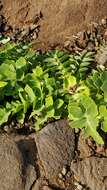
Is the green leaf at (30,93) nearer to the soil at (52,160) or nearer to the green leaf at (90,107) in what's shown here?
the soil at (52,160)

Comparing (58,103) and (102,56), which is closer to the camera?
(58,103)

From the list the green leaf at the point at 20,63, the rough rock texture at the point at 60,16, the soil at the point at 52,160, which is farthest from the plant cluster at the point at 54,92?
the rough rock texture at the point at 60,16

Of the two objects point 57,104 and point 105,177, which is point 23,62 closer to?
point 57,104

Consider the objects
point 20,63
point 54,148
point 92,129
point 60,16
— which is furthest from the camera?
point 60,16

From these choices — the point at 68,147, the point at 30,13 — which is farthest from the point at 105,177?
the point at 30,13

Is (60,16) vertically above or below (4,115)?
above

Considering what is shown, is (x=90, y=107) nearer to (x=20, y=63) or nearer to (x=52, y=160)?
(x=52, y=160)

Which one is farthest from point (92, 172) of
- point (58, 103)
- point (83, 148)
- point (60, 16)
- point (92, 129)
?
point (60, 16)
